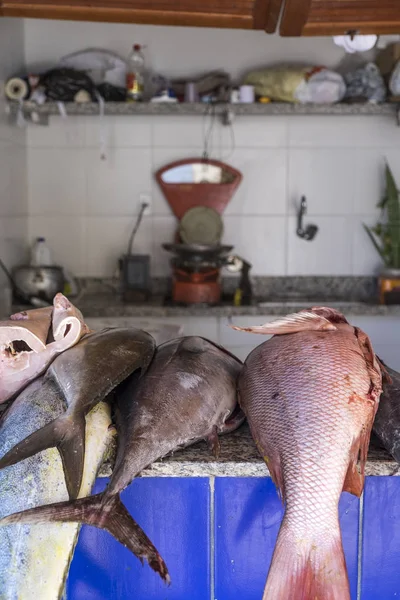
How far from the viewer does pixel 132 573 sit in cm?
125

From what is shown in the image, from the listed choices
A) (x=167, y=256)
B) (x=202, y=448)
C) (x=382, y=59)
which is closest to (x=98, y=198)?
(x=167, y=256)

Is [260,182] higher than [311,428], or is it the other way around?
[260,182]

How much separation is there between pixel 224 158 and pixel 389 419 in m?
3.39

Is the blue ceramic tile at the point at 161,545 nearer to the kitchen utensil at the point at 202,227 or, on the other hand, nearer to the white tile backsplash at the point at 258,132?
the kitchen utensil at the point at 202,227

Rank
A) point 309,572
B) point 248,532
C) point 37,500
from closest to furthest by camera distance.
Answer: point 309,572, point 37,500, point 248,532

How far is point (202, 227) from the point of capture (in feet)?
13.7

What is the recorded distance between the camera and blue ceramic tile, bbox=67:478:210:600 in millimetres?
1237

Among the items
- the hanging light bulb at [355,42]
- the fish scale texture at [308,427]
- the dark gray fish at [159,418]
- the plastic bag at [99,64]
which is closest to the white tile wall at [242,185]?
the plastic bag at [99,64]

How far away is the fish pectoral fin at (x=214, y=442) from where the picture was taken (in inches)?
44.5

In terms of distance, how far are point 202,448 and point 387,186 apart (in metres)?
3.34

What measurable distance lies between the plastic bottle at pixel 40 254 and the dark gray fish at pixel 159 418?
298cm

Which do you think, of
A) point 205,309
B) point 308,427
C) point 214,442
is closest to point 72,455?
point 214,442

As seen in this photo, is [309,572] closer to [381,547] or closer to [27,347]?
[381,547]

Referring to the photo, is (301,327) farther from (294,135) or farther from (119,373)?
(294,135)
